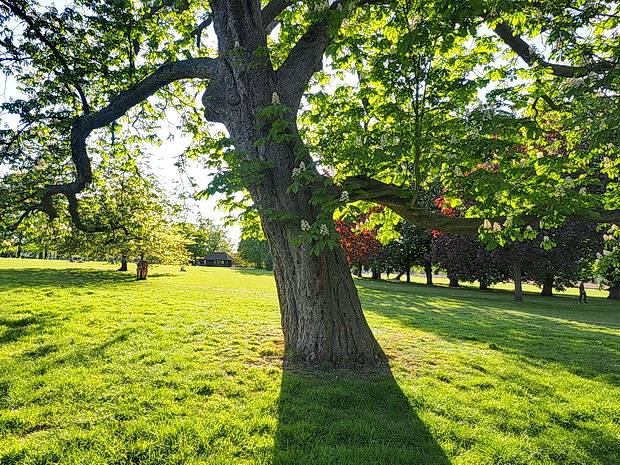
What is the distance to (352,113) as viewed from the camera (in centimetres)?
456

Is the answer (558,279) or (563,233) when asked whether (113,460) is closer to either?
(563,233)

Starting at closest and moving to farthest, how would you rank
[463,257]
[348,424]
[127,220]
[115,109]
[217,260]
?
[348,424] < [115,109] < [127,220] < [463,257] < [217,260]

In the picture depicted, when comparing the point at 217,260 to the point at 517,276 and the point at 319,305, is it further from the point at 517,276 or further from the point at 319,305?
the point at 319,305

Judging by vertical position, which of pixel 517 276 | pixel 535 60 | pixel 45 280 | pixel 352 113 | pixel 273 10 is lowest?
pixel 45 280

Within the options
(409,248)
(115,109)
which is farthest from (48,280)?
(409,248)

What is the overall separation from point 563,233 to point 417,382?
15.3 meters

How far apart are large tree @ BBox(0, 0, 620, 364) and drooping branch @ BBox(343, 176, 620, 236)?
3 centimetres

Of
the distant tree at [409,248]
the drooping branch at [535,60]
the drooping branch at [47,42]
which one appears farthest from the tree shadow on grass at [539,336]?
the distant tree at [409,248]

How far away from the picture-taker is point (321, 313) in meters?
4.74

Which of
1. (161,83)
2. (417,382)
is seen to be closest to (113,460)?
(417,382)

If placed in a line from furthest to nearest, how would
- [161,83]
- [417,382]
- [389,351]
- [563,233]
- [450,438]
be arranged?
[563,233] → [389,351] → [161,83] → [417,382] → [450,438]

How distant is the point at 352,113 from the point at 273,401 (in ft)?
12.9

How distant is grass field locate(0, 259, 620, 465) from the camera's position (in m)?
2.77

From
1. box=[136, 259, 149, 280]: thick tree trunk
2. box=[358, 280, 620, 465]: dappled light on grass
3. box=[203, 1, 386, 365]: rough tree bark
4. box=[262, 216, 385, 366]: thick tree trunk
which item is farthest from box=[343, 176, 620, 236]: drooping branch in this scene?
box=[136, 259, 149, 280]: thick tree trunk
